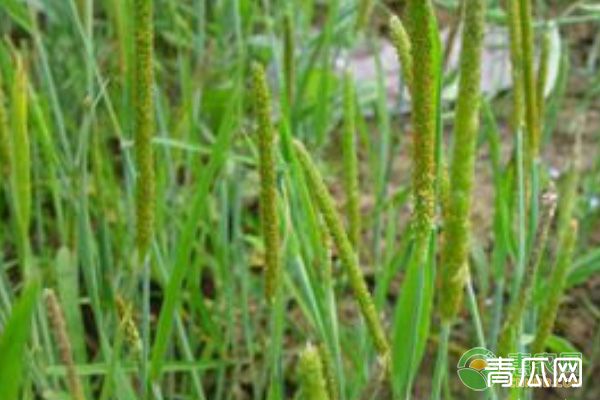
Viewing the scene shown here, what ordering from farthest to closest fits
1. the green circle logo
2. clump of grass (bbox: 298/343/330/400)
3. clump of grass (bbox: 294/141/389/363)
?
the green circle logo
clump of grass (bbox: 294/141/389/363)
clump of grass (bbox: 298/343/330/400)

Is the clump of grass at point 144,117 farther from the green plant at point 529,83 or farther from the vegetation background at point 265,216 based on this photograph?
the green plant at point 529,83

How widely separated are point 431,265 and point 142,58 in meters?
0.16

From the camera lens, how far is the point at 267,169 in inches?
21.3

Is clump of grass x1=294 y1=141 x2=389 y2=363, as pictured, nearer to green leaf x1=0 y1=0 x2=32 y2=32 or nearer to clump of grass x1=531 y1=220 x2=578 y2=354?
clump of grass x1=531 y1=220 x2=578 y2=354

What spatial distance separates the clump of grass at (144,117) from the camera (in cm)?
52

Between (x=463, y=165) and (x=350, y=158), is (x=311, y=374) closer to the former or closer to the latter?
(x=463, y=165)

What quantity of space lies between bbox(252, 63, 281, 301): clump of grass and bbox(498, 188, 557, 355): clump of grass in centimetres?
12

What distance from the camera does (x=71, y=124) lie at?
3.74 ft

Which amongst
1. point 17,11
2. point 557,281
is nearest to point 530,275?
point 557,281

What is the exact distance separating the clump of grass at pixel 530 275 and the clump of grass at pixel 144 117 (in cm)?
19

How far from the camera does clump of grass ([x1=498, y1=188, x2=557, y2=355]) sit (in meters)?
0.50

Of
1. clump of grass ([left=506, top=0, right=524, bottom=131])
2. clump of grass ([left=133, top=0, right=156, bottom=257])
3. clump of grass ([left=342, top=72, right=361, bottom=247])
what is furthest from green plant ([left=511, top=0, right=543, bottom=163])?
clump of grass ([left=133, top=0, right=156, bottom=257])

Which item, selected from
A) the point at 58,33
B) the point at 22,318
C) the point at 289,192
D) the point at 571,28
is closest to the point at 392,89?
the point at 571,28

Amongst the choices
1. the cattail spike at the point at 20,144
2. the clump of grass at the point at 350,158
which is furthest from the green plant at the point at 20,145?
the clump of grass at the point at 350,158
